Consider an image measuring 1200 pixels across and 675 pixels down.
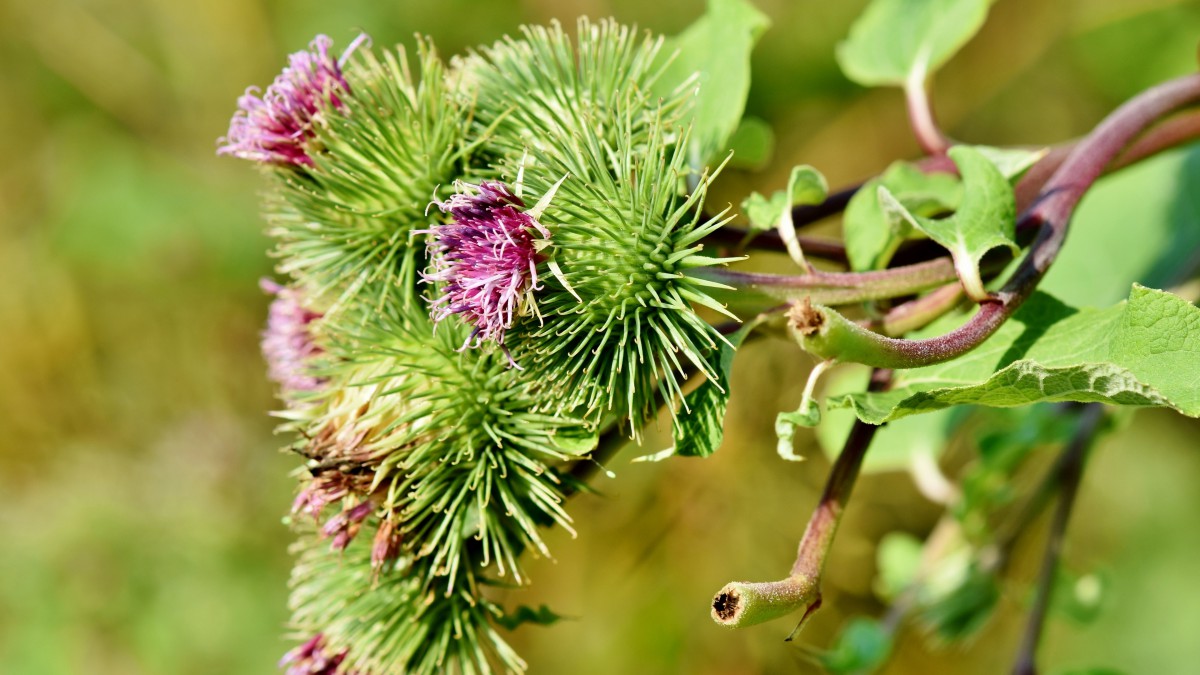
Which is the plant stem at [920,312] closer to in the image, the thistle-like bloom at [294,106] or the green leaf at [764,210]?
the green leaf at [764,210]

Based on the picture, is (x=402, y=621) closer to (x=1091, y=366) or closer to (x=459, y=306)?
(x=459, y=306)

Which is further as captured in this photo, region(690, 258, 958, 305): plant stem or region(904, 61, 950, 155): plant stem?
region(904, 61, 950, 155): plant stem

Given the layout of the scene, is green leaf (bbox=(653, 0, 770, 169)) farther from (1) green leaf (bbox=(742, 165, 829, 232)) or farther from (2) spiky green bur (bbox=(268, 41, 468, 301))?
(2) spiky green bur (bbox=(268, 41, 468, 301))

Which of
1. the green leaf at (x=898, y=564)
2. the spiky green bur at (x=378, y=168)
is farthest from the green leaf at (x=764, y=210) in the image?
the green leaf at (x=898, y=564)

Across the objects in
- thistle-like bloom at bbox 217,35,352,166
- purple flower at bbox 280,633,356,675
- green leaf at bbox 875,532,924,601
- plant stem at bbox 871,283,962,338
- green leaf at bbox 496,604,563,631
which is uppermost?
thistle-like bloom at bbox 217,35,352,166

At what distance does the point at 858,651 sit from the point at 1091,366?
3.52 ft

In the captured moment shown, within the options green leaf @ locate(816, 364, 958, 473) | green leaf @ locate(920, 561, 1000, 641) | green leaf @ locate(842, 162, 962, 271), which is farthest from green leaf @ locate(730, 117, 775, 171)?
green leaf @ locate(920, 561, 1000, 641)

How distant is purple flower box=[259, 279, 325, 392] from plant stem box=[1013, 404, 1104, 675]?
1243 millimetres

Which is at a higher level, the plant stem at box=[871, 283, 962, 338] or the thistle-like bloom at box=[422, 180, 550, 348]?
the thistle-like bloom at box=[422, 180, 550, 348]

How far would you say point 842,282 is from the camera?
1.16 metres

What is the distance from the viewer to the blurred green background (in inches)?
135

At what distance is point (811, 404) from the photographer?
3.44ft

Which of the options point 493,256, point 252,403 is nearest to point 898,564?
point 493,256

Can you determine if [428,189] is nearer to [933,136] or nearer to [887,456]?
[933,136]
